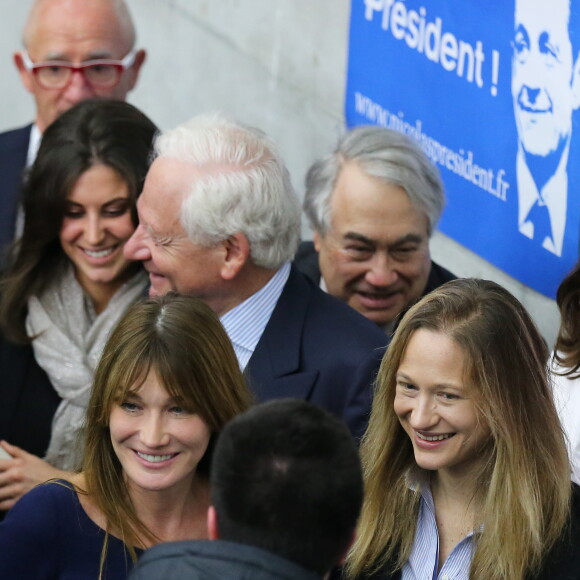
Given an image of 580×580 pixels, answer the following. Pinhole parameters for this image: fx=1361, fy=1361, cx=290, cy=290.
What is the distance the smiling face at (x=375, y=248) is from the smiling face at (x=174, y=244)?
563 millimetres

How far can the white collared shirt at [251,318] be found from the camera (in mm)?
3828

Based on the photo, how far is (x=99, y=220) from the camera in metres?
4.11

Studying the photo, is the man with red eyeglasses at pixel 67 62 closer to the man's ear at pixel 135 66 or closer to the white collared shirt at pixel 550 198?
the man's ear at pixel 135 66

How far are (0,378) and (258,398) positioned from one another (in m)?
0.87

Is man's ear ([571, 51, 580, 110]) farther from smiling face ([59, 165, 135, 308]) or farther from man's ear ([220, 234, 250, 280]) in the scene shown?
smiling face ([59, 165, 135, 308])

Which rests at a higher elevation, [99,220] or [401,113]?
[401,113]

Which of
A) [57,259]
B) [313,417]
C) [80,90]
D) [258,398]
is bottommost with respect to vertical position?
[313,417]

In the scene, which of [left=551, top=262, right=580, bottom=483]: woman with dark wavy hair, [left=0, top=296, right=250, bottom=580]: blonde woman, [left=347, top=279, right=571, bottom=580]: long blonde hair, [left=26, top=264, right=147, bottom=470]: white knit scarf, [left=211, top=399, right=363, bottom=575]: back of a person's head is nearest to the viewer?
[left=211, top=399, right=363, bottom=575]: back of a person's head

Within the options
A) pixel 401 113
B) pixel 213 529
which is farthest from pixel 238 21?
pixel 213 529

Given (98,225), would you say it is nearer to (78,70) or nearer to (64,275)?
(64,275)

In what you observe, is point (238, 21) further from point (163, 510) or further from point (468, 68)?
point (163, 510)

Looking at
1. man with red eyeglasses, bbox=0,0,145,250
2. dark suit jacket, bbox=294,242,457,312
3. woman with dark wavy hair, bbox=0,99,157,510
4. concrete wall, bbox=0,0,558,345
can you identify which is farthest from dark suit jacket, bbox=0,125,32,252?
concrete wall, bbox=0,0,558,345

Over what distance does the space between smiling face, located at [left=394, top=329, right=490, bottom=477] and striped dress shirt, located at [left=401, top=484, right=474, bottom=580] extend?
15 centimetres

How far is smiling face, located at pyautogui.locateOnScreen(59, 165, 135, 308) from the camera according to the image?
4.09m
